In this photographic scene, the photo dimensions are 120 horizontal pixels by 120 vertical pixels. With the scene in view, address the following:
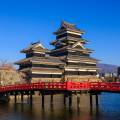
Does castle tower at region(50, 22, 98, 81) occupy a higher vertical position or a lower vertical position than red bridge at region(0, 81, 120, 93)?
higher

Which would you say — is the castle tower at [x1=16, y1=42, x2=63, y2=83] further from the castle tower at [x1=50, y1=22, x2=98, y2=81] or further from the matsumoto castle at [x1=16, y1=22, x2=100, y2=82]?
the castle tower at [x1=50, y1=22, x2=98, y2=81]

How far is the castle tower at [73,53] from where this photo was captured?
74750 mm

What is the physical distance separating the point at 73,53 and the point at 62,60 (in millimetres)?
4287

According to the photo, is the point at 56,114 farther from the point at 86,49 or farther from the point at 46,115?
the point at 86,49

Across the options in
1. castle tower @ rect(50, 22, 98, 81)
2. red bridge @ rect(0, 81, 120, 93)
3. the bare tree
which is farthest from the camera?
castle tower @ rect(50, 22, 98, 81)

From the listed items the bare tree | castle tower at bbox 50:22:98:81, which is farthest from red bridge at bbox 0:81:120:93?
castle tower at bbox 50:22:98:81

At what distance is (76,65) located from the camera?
75.9 meters

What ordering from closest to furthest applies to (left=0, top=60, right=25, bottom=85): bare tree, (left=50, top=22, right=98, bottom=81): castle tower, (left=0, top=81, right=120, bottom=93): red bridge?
1. (left=0, top=81, right=120, bottom=93): red bridge
2. (left=0, top=60, right=25, bottom=85): bare tree
3. (left=50, top=22, right=98, bottom=81): castle tower

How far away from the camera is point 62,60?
74.5m

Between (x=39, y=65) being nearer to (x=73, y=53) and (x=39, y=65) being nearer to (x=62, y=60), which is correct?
(x=62, y=60)

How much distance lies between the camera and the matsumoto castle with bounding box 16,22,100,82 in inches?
2694

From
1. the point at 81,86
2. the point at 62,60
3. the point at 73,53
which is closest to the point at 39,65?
the point at 62,60

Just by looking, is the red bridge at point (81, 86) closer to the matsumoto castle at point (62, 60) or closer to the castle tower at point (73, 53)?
the matsumoto castle at point (62, 60)

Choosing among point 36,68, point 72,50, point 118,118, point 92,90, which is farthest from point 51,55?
point 118,118
